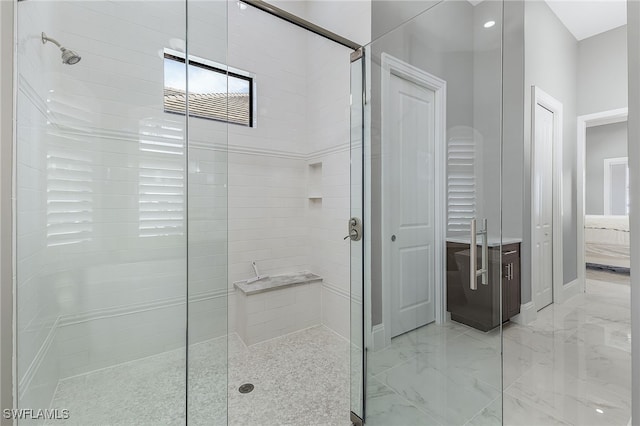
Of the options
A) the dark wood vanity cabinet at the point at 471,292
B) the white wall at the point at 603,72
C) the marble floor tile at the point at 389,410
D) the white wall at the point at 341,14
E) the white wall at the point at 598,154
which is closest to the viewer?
the dark wood vanity cabinet at the point at 471,292

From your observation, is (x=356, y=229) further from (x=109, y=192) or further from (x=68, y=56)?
(x=68, y=56)

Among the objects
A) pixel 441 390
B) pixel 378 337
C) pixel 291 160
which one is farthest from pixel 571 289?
pixel 291 160

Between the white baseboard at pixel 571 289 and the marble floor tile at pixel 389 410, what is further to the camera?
the white baseboard at pixel 571 289

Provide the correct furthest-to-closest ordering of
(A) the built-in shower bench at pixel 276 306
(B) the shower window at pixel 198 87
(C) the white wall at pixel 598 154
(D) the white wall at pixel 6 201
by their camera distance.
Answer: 1. (A) the built-in shower bench at pixel 276 306
2. (C) the white wall at pixel 598 154
3. (B) the shower window at pixel 198 87
4. (D) the white wall at pixel 6 201

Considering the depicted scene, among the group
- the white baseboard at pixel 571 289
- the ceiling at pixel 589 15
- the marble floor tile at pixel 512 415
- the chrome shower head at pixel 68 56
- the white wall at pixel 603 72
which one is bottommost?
the marble floor tile at pixel 512 415

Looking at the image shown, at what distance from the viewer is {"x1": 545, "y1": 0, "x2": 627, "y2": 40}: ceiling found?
211cm

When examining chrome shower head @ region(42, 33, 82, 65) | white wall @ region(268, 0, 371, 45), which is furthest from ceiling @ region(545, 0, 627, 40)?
chrome shower head @ region(42, 33, 82, 65)

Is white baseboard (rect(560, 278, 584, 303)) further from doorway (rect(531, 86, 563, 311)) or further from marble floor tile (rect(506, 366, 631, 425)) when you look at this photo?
marble floor tile (rect(506, 366, 631, 425))

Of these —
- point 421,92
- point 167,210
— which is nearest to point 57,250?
point 167,210

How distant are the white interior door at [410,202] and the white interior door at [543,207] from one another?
1.88 metres

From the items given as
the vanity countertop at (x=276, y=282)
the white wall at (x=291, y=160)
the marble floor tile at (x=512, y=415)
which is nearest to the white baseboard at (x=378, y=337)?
the marble floor tile at (x=512, y=415)

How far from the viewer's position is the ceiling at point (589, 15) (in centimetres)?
211

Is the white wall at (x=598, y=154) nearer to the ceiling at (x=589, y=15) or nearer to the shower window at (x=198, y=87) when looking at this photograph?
the ceiling at (x=589, y=15)

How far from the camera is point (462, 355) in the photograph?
4.25 ft
